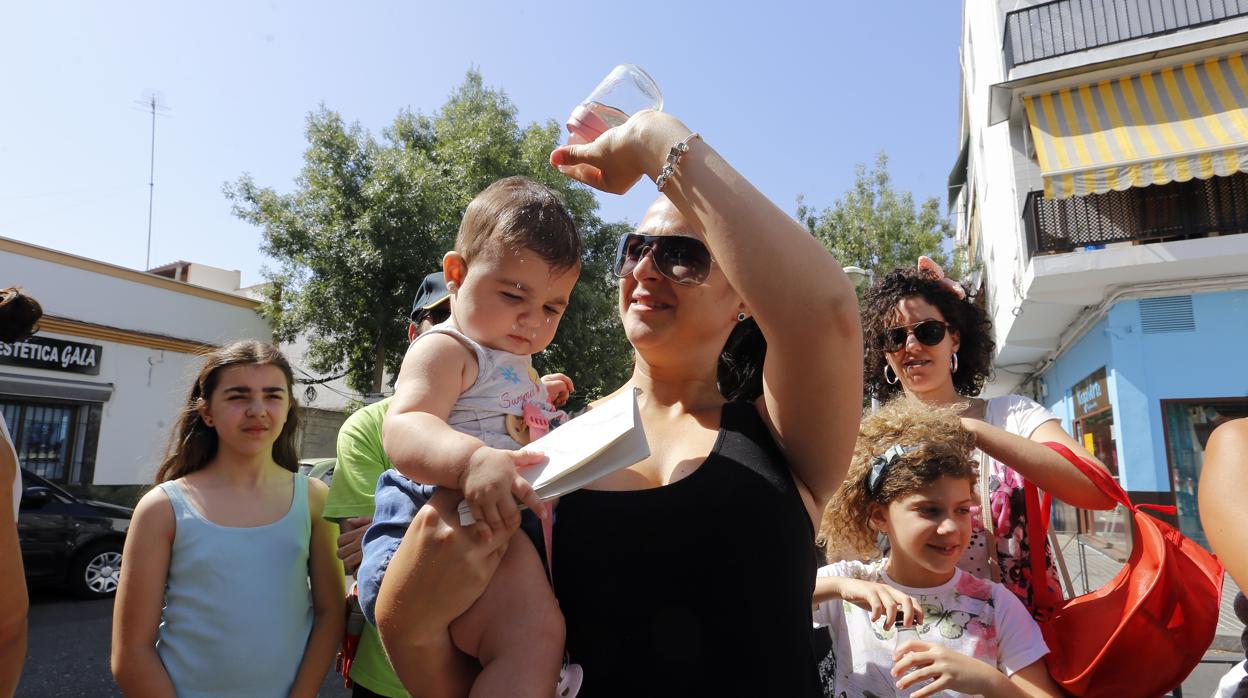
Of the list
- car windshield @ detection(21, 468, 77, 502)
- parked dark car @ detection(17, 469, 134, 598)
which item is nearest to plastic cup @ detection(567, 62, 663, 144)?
parked dark car @ detection(17, 469, 134, 598)

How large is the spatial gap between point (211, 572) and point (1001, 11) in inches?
637

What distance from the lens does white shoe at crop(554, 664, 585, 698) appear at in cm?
126

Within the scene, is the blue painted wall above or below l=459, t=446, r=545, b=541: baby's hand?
above

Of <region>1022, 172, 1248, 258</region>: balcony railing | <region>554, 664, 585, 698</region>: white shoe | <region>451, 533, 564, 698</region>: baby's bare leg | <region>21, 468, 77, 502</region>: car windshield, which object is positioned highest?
<region>1022, 172, 1248, 258</region>: balcony railing

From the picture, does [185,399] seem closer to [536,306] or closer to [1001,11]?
[536,306]

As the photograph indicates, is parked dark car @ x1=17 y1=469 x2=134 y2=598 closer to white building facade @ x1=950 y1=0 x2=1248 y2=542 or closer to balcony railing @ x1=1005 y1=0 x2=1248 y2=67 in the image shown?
white building facade @ x1=950 y1=0 x2=1248 y2=542

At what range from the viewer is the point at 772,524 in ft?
4.27

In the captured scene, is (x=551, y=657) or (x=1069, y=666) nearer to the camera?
(x=551, y=657)

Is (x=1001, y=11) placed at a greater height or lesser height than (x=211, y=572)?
greater

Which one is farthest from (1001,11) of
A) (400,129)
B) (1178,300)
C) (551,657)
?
(551,657)

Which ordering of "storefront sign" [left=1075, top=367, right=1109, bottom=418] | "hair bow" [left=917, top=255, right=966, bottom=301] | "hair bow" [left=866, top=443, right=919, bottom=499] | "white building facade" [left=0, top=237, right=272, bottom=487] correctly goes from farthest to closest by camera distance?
"white building facade" [left=0, top=237, right=272, bottom=487] < "storefront sign" [left=1075, top=367, right=1109, bottom=418] < "hair bow" [left=917, top=255, right=966, bottom=301] < "hair bow" [left=866, top=443, right=919, bottom=499]

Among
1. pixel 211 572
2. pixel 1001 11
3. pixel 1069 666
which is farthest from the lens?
pixel 1001 11

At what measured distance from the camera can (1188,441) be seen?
11453 millimetres

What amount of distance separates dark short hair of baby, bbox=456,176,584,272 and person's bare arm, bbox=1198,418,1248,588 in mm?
1595
